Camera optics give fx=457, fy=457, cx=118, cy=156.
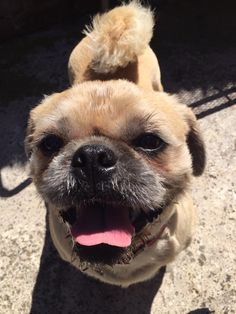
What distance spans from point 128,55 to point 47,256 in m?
1.48

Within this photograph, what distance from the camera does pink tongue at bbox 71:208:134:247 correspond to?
192cm

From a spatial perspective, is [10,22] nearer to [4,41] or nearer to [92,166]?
[4,41]

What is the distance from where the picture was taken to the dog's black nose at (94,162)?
1809 millimetres

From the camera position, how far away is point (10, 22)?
455 centimetres

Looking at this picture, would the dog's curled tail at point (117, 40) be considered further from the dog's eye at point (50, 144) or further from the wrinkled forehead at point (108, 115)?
the dog's eye at point (50, 144)

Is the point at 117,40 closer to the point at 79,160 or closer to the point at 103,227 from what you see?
the point at 79,160

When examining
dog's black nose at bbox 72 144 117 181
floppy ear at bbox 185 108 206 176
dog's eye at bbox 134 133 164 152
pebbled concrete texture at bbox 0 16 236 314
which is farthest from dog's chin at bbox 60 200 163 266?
pebbled concrete texture at bbox 0 16 236 314

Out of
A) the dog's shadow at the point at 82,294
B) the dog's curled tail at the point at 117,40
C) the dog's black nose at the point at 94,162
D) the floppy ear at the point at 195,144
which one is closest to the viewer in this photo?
the dog's black nose at the point at 94,162

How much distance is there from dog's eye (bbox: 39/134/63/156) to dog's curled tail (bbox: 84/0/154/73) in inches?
28.2

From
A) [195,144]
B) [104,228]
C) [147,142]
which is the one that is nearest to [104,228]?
[104,228]

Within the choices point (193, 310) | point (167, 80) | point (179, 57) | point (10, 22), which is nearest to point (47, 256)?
point (193, 310)

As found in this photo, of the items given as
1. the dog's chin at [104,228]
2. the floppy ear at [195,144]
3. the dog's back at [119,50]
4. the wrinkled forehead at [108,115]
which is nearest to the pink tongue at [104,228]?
the dog's chin at [104,228]

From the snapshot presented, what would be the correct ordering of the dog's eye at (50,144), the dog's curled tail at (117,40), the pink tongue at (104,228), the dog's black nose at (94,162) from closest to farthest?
the dog's black nose at (94,162), the pink tongue at (104,228), the dog's eye at (50,144), the dog's curled tail at (117,40)

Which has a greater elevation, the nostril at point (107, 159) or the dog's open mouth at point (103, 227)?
the nostril at point (107, 159)
